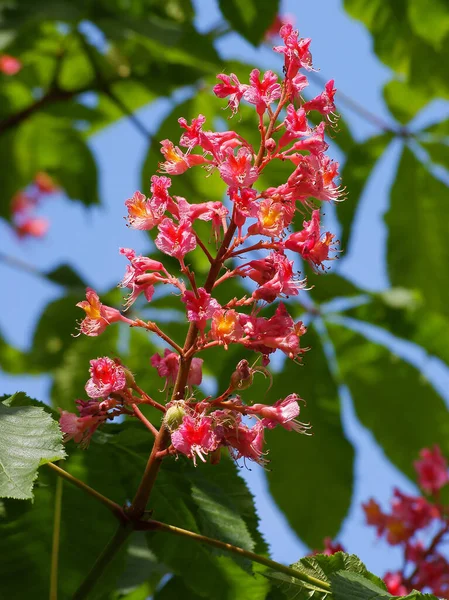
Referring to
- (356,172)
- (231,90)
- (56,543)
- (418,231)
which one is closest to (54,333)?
(356,172)

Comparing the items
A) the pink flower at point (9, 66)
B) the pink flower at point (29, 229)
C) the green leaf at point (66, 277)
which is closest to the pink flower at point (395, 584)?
the green leaf at point (66, 277)

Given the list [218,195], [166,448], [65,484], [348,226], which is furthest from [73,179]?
[166,448]

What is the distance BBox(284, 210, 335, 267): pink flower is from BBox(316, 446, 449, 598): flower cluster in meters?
1.14

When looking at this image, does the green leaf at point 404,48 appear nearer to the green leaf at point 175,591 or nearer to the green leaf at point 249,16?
the green leaf at point 249,16

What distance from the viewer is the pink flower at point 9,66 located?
13.3ft

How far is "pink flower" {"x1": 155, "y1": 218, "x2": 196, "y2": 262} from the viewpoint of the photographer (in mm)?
1345

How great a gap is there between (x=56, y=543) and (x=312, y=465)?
1.41m

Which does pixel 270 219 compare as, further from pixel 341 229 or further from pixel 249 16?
pixel 341 229

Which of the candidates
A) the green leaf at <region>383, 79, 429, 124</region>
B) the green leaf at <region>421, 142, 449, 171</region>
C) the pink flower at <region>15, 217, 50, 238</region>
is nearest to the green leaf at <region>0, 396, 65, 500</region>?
the green leaf at <region>421, 142, 449, 171</region>

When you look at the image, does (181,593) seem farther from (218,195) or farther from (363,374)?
(218,195)

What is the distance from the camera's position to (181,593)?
65.0 inches

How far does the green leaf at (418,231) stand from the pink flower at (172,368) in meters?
2.00

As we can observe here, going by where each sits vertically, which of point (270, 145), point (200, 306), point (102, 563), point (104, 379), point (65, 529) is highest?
point (270, 145)

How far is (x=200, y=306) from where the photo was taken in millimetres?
1288
